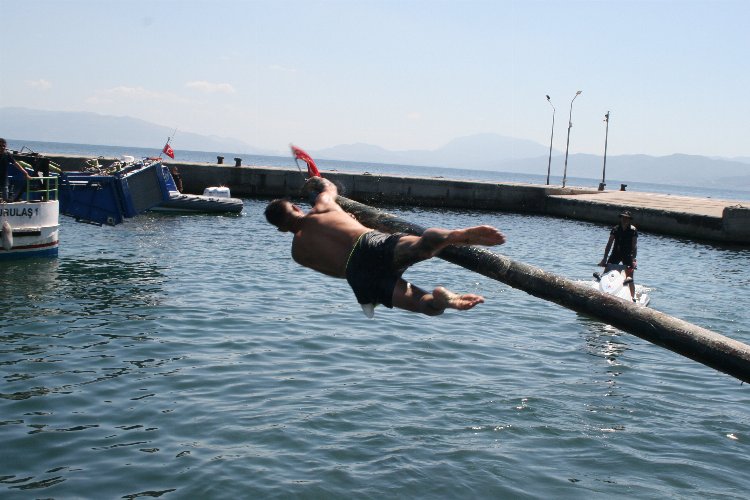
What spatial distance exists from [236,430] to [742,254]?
29.7 m

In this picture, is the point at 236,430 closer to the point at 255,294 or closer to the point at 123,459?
the point at 123,459

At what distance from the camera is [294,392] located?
31.9 feet

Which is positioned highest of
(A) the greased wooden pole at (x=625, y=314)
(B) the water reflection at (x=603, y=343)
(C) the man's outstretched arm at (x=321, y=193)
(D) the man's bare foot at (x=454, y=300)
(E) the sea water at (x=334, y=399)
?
(C) the man's outstretched arm at (x=321, y=193)

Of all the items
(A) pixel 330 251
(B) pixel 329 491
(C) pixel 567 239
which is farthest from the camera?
(C) pixel 567 239

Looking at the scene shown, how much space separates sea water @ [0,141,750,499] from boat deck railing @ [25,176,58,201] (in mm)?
2848

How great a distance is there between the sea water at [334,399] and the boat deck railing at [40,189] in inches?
112

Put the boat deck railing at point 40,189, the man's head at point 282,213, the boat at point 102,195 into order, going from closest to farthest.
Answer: the man's head at point 282,213
the boat deck railing at point 40,189
the boat at point 102,195

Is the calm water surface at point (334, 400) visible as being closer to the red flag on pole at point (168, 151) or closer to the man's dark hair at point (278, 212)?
the man's dark hair at point (278, 212)

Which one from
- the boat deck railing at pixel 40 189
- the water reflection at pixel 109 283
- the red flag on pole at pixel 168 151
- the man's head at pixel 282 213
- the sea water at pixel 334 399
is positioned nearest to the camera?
the man's head at pixel 282 213

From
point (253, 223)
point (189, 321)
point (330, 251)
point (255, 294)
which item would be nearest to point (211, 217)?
point (253, 223)

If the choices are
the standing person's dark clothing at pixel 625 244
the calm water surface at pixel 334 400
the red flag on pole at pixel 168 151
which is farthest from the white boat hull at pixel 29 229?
the standing person's dark clothing at pixel 625 244

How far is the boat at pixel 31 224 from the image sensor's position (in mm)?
19680

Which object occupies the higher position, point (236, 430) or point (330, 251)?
point (330, 251)

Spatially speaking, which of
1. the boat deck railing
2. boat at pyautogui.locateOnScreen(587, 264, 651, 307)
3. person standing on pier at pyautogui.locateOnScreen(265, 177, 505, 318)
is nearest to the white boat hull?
the boat deck railing
